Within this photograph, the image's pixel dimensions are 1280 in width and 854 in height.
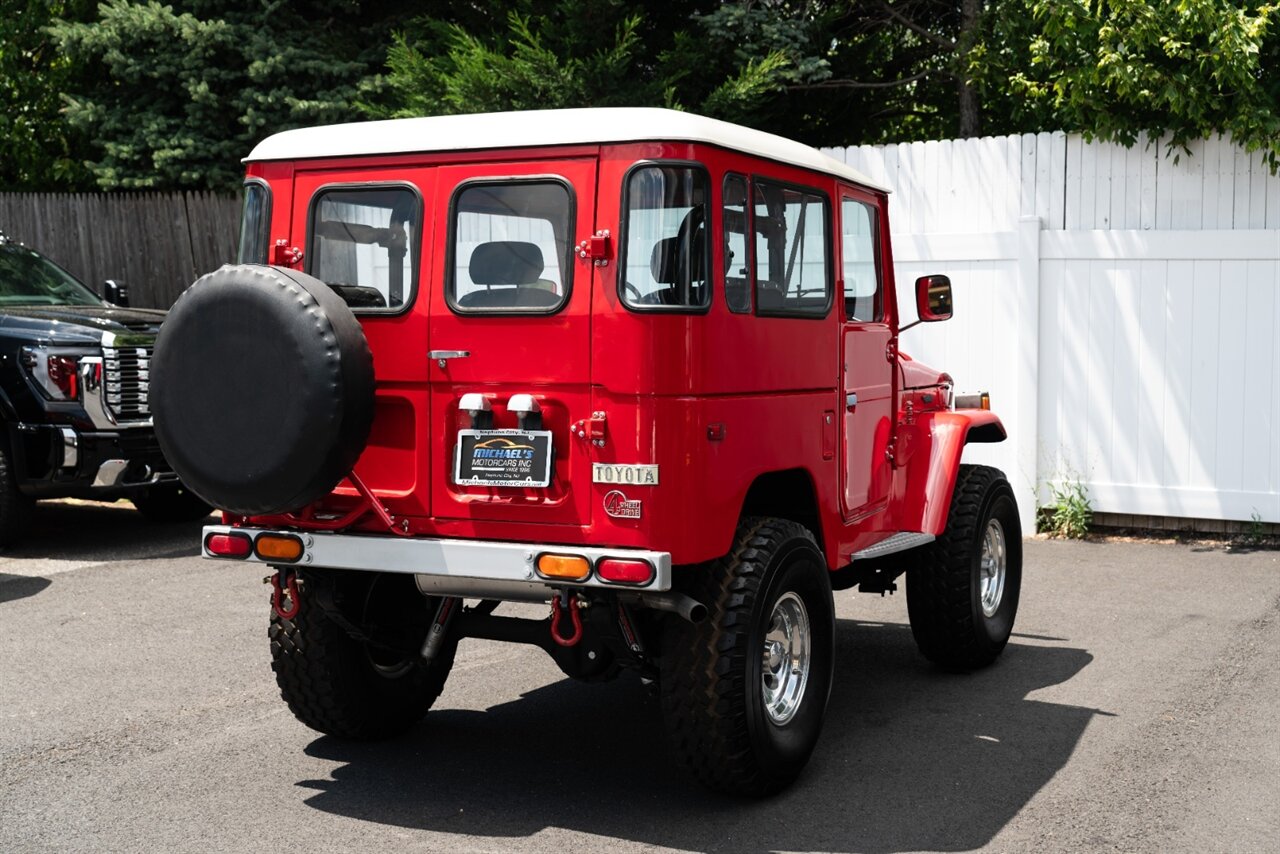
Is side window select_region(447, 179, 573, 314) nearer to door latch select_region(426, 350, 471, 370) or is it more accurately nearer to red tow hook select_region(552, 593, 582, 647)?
door latch select_region(426, 350, 471, 370)

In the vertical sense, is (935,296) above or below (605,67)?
below

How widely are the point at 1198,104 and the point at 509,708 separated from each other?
21.8ft

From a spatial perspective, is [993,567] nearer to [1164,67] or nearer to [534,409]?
[534,409]

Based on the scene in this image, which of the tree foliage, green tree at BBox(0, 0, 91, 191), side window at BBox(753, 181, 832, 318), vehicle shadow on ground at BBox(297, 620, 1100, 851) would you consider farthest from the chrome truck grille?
green tree at BBox(0, 0, 91, 191)

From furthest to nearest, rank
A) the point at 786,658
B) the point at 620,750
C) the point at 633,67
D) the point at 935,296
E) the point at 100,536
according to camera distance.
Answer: the point at 633,67
the point at 100,536
the point at 935,296
the point at 620,750
the point at 786,658

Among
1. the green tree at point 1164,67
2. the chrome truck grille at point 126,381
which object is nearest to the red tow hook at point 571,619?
the chrome truck grille at point 126,381

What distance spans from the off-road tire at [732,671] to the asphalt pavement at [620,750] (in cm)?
20

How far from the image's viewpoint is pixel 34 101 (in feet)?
62.2

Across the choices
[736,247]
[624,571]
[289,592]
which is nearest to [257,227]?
[289,592]

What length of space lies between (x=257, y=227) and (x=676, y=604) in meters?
2.22

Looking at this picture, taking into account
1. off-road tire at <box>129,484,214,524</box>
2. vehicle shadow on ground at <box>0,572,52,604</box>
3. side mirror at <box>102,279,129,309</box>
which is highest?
side mirror at <box>102,279,129,309</box>

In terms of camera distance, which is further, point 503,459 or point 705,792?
point 705,792

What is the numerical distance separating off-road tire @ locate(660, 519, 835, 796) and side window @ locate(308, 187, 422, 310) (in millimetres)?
1521

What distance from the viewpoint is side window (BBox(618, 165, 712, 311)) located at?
5051 millimetres
